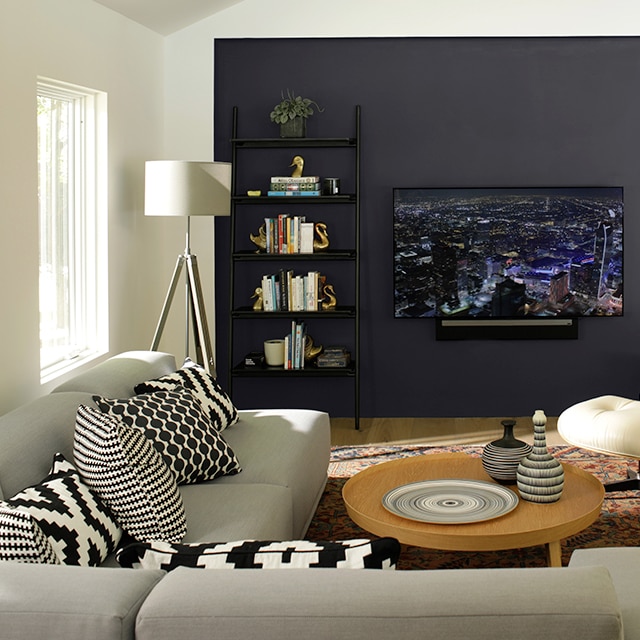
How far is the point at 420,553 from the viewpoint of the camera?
12.5 feet

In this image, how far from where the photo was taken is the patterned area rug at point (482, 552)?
374 centimetres

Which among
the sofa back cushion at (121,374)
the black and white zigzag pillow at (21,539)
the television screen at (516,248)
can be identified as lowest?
the black and white zigzag pillow at (21,539)

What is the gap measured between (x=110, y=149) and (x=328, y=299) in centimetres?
169

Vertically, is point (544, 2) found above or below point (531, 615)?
above

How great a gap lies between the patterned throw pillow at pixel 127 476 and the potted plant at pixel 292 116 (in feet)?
11.7

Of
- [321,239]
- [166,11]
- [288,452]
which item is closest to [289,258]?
[321,239]

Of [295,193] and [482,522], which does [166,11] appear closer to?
[295,193]

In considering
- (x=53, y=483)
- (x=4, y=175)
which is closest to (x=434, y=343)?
(x=4, y=175)

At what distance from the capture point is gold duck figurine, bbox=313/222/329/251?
19.9ft

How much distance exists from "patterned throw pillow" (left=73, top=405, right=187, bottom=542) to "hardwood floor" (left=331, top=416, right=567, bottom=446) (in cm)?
292

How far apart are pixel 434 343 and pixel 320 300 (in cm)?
85

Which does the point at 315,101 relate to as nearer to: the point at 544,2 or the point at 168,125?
the point at 168,125

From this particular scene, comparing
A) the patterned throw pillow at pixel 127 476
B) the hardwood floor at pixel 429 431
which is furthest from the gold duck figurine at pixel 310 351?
the patterned throw pillow at pixel 127 476

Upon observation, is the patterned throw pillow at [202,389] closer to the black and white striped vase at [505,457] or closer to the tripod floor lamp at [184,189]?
the black and white striped vase at [505,457]
